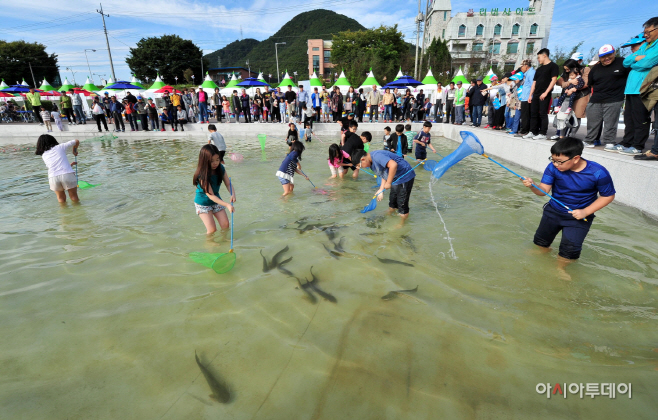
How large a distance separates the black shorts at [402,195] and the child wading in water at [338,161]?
219cm

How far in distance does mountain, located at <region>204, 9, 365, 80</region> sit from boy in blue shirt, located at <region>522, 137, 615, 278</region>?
A: 119 meters

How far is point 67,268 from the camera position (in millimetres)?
4234

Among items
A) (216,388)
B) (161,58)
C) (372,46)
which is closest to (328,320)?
(216,388)

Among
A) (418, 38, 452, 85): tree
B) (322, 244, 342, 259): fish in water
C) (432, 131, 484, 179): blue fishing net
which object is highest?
(418, 38, 452, 85): tree

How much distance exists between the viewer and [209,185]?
4324 mm

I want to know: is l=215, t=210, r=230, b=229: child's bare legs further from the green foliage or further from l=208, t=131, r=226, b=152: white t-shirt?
the green foliage

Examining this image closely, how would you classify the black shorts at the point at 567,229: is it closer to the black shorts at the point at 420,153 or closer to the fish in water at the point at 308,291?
the fish in water at the point at 308,291

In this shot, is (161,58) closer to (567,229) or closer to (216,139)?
(216,139)

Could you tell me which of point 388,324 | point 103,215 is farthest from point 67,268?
point 388,324

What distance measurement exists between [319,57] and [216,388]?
95.1 m

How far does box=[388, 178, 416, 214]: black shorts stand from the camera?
564cm

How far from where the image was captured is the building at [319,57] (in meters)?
84.8

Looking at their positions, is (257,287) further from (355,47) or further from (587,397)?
(355,47)

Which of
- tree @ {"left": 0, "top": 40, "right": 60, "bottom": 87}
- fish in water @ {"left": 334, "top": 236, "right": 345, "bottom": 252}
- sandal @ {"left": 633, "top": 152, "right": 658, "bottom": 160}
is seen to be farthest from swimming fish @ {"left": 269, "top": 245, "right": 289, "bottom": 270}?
tree @ {"left": 0, "top": 40, "right": 60, "bottom": 87}
